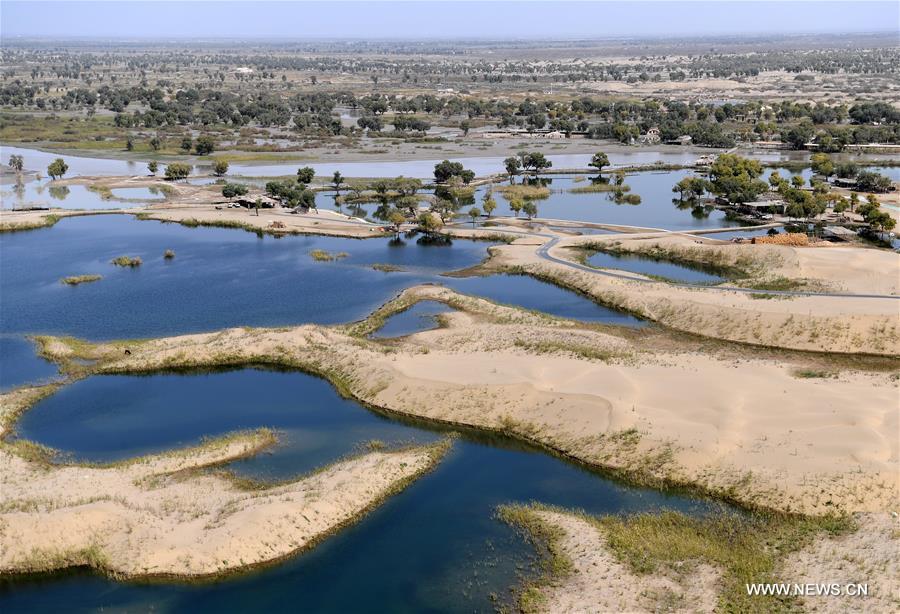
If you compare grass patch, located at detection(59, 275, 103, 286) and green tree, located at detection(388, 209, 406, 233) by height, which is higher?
green tree, located at detection(388, 209, 406, 233)

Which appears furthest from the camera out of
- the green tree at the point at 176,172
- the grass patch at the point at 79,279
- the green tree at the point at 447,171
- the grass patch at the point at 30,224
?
the green tree at the point at 176,172

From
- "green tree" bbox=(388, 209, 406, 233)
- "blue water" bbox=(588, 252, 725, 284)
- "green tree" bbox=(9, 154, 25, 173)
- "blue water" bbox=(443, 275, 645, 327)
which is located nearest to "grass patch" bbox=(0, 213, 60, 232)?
"green tree" bbox=(9, 154, 25, 173)

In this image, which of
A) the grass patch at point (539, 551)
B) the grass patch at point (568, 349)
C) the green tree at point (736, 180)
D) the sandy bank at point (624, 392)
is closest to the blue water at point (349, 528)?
the grass patch at point (539, 551)

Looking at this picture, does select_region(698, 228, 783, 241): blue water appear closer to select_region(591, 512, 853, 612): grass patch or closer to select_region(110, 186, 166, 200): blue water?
select_region(591, 512, 853, 612): grass patch

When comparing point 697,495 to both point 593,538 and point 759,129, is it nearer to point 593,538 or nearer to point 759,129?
point 593,538

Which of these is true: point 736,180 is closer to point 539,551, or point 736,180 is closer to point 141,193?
point 141,193

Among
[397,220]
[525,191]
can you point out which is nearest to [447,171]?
[525,191]

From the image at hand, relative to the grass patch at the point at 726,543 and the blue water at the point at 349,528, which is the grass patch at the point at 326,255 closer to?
the blue water at the point at 349,528
